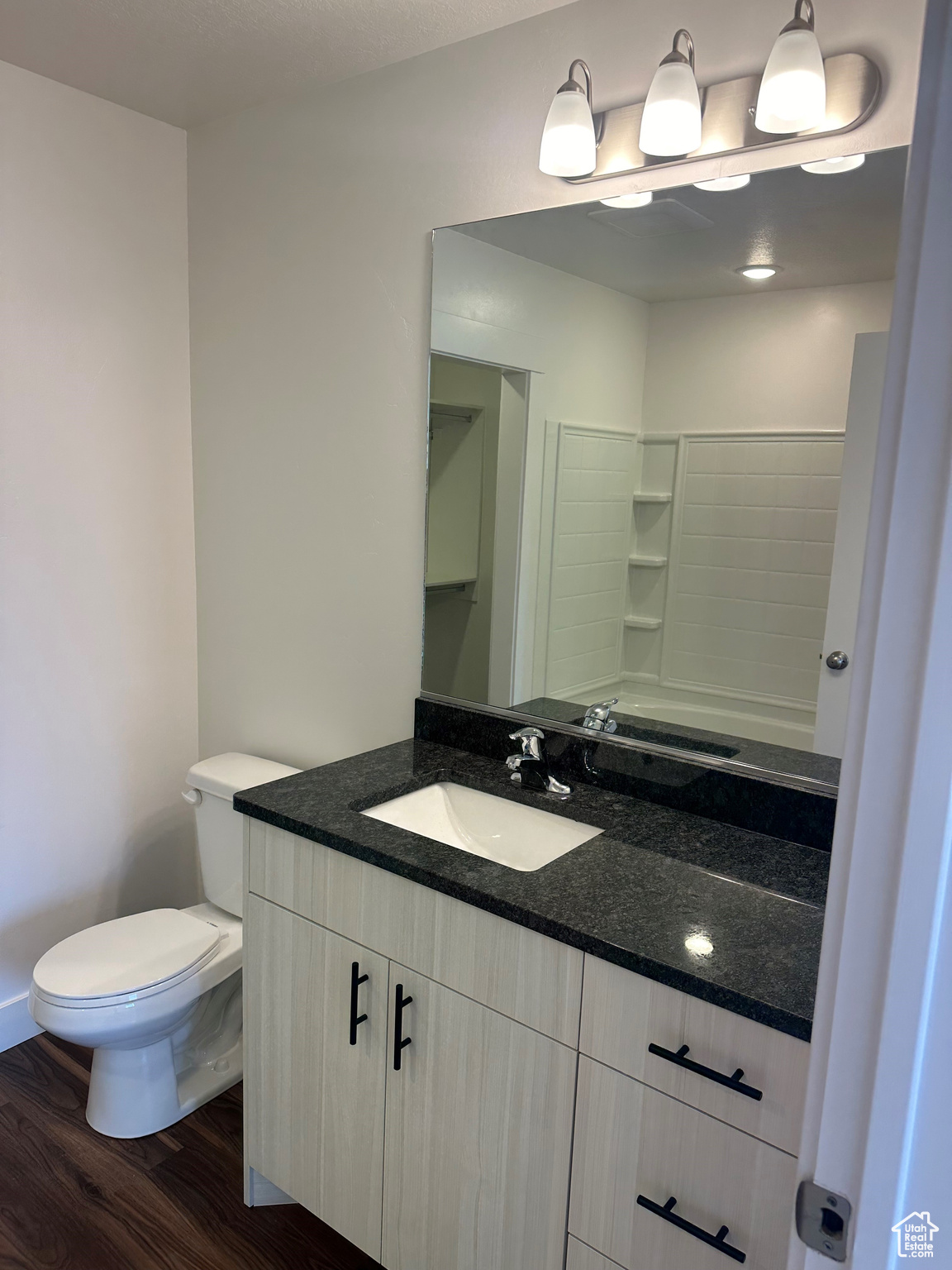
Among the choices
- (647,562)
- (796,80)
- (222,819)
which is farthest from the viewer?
(222,819)

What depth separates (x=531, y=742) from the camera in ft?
6.16

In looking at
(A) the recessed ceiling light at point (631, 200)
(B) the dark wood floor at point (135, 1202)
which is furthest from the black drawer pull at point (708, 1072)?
(A) the recessed ceiling light at point (631, 200)

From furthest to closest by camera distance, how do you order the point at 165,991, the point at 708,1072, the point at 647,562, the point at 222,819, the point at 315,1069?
1. the point at 222,819
2. the point at 165,991
3. the point at 647,562
4. the point at 315,1069
5. the point at 708,1072

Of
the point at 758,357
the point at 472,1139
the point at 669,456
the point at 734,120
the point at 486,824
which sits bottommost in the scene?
the point at 472,1139

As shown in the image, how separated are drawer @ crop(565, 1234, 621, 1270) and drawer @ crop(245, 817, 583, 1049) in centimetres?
31

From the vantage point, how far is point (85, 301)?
93.6 inches

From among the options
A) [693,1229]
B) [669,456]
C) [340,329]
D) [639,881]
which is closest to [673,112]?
[669,456]

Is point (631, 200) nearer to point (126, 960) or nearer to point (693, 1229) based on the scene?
point (693, 1229)

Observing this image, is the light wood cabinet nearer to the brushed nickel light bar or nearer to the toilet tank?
the toilet tank

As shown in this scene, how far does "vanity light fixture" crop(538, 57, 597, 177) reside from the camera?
1.69 meters

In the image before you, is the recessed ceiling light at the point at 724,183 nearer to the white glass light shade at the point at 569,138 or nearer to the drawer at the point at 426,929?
the white glass light shade at the point at 569,138

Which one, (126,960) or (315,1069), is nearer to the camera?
(315,1069)

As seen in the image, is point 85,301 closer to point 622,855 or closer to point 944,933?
point 622,855

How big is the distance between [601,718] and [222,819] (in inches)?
42.9
